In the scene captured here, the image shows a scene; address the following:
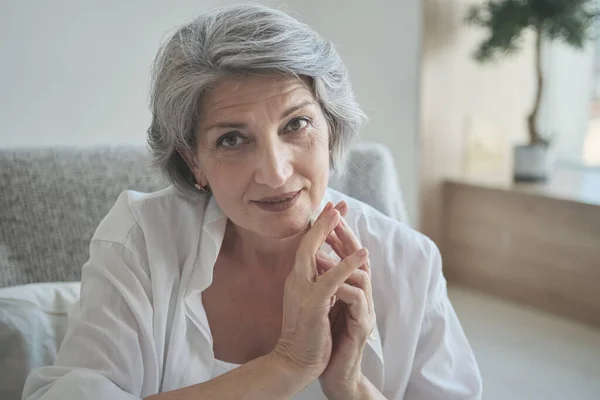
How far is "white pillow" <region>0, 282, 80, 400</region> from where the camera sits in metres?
1.07

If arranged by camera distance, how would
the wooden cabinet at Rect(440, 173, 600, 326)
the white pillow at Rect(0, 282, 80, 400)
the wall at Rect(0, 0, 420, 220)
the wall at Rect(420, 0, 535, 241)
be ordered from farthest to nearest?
1. the wall at Rect(420, 0, 535, 241)
2. the wooden cabinet at Rect(440, 173, 600, 326)
3. the wall at Rect(0, 0, 420, 220)
4. the white pillow at Rect(0, 282, 80, 400)

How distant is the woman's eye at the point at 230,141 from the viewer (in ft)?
3.31

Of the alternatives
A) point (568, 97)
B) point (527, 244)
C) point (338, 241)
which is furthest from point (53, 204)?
point (568, 97)

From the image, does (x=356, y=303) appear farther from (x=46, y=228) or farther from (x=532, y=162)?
(x=532, y=162)

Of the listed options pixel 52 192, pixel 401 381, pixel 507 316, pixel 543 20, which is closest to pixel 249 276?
pixel 401 381

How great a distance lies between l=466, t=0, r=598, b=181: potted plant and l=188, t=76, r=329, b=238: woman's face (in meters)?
1.41

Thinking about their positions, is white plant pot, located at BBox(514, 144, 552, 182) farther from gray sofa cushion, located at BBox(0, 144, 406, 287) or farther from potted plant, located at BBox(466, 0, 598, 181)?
gray sofa cushion, located at BBox(0, 144, 406, 287)

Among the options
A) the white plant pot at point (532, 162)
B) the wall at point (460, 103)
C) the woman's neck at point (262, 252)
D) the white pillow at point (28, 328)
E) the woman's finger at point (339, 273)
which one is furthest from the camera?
the wall at point (460, 103)

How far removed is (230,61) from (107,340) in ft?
1.62

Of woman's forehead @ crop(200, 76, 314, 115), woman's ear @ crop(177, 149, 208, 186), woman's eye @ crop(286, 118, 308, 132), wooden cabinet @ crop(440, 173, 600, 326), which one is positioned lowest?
wooden cabinet @ crop(440, 173, 600, 326)

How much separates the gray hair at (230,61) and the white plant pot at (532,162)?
1428 millimetres

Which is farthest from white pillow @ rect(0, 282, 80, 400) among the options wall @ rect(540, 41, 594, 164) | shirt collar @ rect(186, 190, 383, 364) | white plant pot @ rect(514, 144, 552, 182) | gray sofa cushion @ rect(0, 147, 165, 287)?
wall @ rect(540, 41, 594, 164)

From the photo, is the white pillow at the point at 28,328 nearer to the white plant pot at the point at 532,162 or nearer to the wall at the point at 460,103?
the wall at the point at 460,103

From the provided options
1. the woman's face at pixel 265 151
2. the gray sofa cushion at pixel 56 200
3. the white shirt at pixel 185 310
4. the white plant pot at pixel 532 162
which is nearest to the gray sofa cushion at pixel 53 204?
the gray sofa cushion at pixel 56 200
